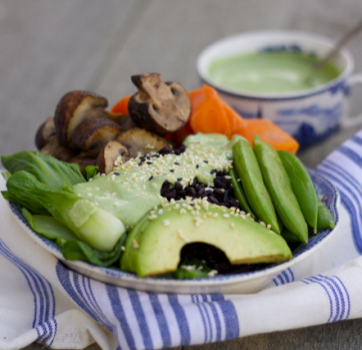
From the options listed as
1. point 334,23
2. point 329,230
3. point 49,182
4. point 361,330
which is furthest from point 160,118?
point 334,23

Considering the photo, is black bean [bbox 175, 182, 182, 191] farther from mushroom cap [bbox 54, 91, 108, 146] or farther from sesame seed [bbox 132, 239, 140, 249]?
mushroom cap [bbox 54, 91, 108, 146]

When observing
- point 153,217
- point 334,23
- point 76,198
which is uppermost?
point 334,23

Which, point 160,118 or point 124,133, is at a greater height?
point 160,118

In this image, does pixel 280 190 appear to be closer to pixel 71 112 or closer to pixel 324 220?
pixel 324 220

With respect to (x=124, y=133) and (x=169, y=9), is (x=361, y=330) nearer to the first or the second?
(x=124, y=133)

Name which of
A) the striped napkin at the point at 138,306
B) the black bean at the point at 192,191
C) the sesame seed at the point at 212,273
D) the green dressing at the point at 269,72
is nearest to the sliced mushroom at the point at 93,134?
the striped napkin at the point at 138,306
